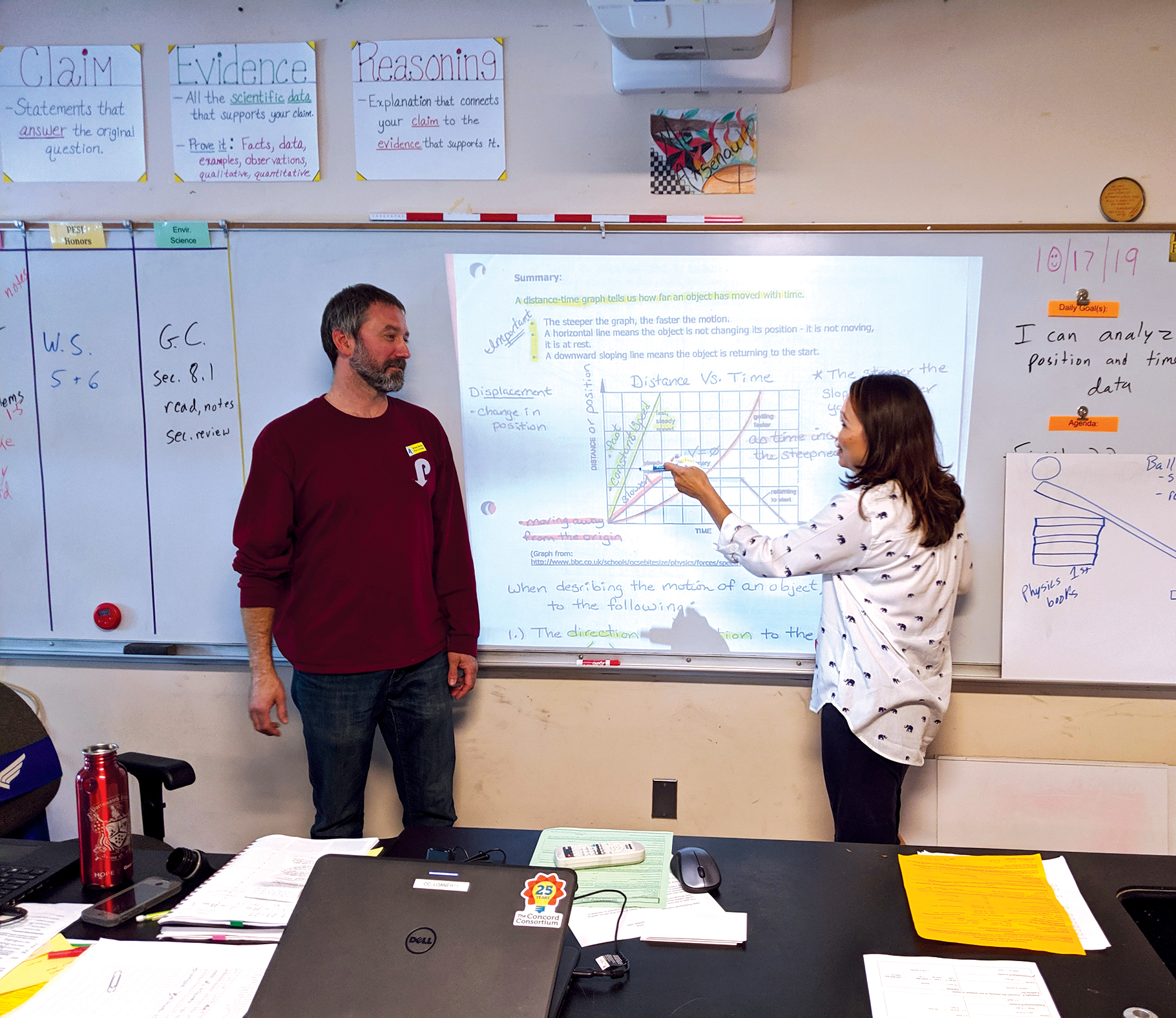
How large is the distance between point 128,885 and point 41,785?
25.2 inches

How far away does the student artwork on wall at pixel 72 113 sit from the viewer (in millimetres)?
2391

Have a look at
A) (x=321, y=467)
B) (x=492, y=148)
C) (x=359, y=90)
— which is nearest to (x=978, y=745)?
(x=321, y=467)

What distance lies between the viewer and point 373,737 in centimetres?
226

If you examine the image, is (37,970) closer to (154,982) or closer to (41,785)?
(154,982)

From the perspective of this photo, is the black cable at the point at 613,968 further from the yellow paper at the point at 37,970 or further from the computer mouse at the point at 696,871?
the yellow paper at the point at 37,970

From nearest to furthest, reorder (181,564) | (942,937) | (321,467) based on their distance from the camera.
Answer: (942,937) → (321,467) → (181,564)

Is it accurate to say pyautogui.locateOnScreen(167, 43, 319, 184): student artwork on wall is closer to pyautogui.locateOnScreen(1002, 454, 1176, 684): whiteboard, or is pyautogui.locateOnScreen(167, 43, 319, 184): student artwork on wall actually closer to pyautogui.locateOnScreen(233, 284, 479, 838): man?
pyautogui.locateOnScreen(233, 284, 479, 838): man

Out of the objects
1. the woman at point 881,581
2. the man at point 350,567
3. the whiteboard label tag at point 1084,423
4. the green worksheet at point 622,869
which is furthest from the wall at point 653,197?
the green worksheet at point 622,869

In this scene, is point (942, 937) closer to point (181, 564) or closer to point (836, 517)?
point (836, 517)

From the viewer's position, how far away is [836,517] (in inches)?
74.7

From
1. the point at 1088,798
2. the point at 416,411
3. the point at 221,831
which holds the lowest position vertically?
the point at 221,831

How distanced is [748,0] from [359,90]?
113cm

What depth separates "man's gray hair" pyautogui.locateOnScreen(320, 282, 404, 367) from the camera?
2174 mm

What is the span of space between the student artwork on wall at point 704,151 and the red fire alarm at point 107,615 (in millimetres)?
2064
